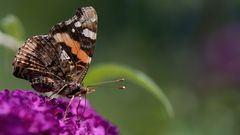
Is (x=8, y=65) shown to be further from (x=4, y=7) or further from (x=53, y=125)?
(x=4, y=7)

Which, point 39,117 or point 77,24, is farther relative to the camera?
point 77,24

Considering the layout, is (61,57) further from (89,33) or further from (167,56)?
(167,56)

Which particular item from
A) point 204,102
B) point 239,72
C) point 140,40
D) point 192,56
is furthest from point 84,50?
point 140,40

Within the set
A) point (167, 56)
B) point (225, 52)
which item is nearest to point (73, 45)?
point (225, 52)

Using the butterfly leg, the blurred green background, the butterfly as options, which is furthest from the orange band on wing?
the blurred green background

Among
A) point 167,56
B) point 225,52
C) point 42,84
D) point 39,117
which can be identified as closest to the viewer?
point 39,117

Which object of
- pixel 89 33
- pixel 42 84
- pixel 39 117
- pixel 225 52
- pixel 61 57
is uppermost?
pixel 225 52

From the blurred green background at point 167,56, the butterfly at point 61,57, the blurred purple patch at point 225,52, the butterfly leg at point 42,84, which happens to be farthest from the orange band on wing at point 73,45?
the blurred purple patch at point 225,52
